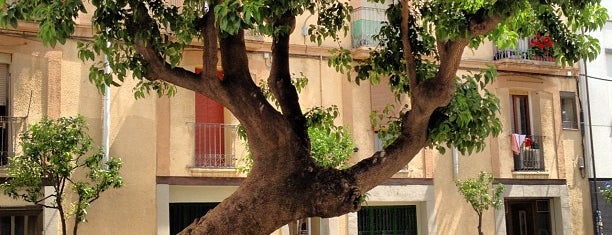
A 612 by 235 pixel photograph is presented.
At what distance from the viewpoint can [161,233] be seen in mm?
16312

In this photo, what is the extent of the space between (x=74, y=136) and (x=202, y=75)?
226 inches

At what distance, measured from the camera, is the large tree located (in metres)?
7.80

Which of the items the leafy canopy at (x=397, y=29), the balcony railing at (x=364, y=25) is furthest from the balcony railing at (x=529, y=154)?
the leafy canopy at (x=397, y=29)

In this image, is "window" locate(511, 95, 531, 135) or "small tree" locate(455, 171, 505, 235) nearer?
"small tree" locate(455, 171, 505, 235)

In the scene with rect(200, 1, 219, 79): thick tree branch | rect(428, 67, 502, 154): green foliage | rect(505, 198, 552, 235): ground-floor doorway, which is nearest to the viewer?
rect(428, 67, 502, 154): green foliage

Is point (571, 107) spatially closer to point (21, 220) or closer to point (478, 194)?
point (478, 194)

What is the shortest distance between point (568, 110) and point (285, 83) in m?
15.1

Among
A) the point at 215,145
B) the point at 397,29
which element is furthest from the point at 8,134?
the point at 397,29

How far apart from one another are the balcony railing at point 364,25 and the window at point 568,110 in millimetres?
5844

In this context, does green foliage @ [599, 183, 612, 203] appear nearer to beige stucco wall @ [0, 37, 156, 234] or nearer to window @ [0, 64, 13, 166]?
beige stucco wall @ [0, 37, 156, 234]

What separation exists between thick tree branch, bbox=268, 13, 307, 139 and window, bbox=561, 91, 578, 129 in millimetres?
14602

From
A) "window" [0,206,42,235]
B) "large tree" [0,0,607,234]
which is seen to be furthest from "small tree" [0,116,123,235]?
"large tree" [0,0,607,234]

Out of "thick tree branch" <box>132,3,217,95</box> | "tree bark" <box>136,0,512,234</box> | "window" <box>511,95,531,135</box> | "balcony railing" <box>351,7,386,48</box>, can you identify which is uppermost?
"balcony railing" <box>351,7,386,48</box>

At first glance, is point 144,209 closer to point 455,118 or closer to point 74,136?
point 74,136
